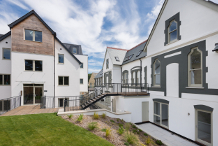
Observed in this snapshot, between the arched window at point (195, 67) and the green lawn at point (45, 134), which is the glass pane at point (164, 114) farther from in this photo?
the green lawn at point (45, 134)

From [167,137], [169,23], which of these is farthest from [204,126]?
[169,23]

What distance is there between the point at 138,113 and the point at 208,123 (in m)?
5.27

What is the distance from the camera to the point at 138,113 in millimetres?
10711

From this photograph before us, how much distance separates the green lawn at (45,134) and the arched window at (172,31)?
897 cm

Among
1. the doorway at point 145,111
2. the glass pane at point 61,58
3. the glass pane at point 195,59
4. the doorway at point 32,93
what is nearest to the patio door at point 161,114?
the doorway at point 145,111

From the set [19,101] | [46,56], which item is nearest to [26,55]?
[46,56]

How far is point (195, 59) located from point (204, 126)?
4194mm

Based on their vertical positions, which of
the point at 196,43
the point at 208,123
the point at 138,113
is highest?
the point at 196,43

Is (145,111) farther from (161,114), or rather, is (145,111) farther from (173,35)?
(173,35)

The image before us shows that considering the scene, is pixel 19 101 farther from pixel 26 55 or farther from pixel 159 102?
pixel 159 102

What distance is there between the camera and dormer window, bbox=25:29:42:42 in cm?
1224

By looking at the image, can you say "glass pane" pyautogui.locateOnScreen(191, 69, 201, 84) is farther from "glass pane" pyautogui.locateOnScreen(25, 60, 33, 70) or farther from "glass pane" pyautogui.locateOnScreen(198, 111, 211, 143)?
"glass pane" pyautogui.locateOnScreen(25, 60, 33, 70)

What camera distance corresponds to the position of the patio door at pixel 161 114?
9359mm

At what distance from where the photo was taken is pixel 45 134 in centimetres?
530
